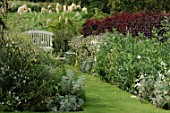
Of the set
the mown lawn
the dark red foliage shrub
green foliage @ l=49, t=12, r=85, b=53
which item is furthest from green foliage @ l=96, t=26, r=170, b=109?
green foliage @ l=49, t=12, r=85, b=53

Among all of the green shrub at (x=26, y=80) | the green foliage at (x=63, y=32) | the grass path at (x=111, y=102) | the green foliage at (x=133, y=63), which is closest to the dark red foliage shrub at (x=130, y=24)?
the green foliage at (x=63, y=32)

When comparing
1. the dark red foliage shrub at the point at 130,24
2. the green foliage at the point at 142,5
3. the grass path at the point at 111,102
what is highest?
the green foliage at the point at 142,5

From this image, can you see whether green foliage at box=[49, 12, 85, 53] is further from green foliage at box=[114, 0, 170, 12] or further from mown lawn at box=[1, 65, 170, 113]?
mown lawn at box=[1, 65, 170, 113]

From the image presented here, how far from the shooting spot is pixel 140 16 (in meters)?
17.1

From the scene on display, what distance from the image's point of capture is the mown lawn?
363 inches

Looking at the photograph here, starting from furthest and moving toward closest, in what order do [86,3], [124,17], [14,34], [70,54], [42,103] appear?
[86,3]
[124,17]
[70,54]
[14,34]
[42,103]

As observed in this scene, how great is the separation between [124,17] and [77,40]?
1.91m

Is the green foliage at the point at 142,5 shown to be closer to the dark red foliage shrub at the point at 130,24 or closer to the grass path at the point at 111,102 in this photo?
the dark red foliage shrub at the point at 130,24

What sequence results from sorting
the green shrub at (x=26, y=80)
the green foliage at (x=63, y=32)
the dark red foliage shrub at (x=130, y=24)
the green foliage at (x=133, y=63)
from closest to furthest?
the green shrub at (x=26, y=80) → the green foliage at (x=133, y=63) → the dark red foliage shrub at (x=130, y=24) → the green foliage at (x=63, y=32)

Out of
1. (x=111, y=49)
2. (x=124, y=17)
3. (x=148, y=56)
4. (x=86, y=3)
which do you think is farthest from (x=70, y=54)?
(x=86, y=3)

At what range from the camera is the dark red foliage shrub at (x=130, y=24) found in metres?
16.5

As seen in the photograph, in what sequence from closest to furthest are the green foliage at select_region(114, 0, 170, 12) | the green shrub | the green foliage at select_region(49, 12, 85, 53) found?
the green shrub, the green foliage at select_region(49, 12, 85, 53), the green foliage at select_region(114, 0, 170, 12)

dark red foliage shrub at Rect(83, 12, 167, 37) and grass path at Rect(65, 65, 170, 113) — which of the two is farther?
dark red foliage shrub at Rect(83, 12, 167, 37)

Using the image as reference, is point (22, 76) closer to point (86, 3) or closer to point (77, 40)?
point (77, 40)
